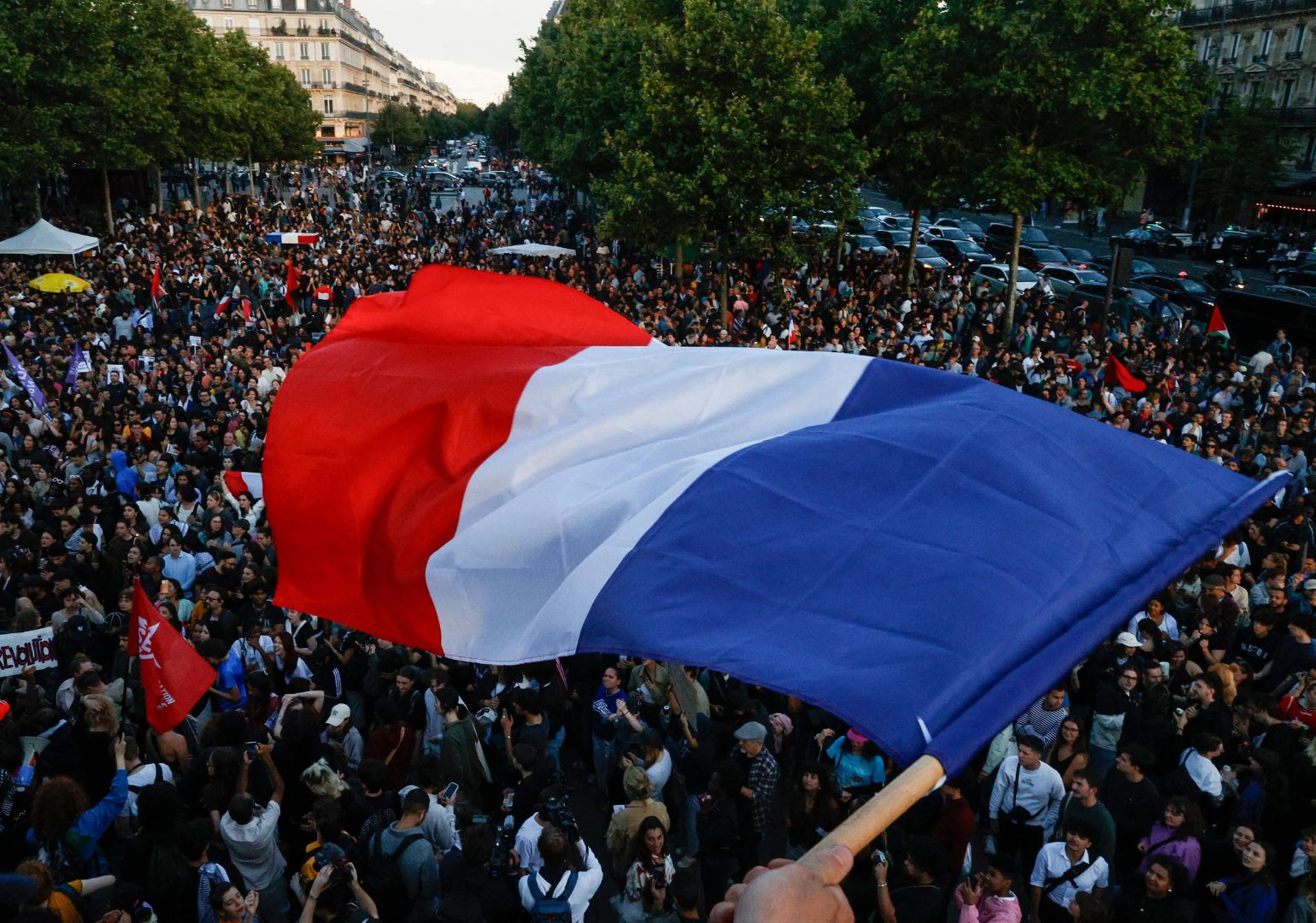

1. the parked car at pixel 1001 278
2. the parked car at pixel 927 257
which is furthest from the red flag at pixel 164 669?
the parked car at pixel 927 257

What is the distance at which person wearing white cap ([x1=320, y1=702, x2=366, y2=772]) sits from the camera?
713 centimetres

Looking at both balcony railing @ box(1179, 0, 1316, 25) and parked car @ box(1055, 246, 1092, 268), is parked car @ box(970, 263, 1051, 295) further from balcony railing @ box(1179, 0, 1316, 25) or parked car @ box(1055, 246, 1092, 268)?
balcony railing @ box(1179, 0, 1316, 25)

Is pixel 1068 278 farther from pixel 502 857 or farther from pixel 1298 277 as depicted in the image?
pixel 502 857

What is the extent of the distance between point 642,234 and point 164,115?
2597 centimetres

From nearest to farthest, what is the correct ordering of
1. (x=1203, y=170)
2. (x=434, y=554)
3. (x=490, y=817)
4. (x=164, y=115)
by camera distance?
(x=434, y=554) < (x=490, y=817) < (x=164, y=115) < (x=1203, y=170)

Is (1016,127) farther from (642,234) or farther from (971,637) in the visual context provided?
(971,637)

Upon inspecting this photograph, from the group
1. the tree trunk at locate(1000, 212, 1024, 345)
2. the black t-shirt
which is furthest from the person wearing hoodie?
the tree trunk at locate(1000, 212, 1024, 345)

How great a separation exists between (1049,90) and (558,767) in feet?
66.3

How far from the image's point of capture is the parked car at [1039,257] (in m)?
33.5

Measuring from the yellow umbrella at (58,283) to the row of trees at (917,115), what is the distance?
40.1 ft

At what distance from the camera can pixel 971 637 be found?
3.39 meters

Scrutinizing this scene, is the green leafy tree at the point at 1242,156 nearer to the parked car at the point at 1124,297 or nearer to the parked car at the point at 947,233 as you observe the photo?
the parked car at the point at 947,233

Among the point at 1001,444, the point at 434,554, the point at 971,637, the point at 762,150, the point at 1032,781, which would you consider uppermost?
the point at 762,150

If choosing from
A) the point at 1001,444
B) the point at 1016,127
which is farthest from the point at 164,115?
the point at 1001,444
